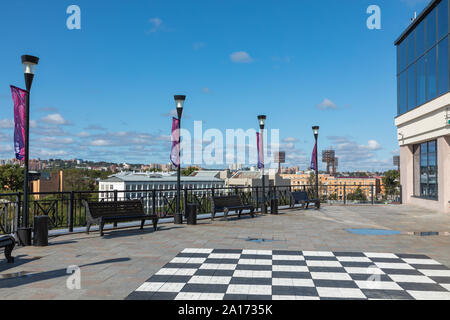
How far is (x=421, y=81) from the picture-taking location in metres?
19.7

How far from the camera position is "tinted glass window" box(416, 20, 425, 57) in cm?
1948

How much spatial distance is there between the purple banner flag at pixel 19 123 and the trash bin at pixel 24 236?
5.43ft

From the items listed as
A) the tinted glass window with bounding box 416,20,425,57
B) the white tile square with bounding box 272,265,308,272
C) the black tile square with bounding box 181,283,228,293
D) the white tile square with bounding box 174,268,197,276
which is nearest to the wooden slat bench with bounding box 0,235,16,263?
the white tile square with bounding box 174,268,197,276

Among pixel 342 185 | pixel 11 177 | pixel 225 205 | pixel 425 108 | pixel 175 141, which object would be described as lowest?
pixel 225 205

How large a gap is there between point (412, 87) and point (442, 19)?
4595mm

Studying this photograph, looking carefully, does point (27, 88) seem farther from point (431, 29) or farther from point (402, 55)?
point (402, 55)

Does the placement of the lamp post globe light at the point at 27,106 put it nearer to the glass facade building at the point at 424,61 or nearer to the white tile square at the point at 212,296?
the white tile square at the point at 212,296

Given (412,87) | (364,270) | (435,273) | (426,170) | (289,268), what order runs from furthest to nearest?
(412,87) → (426,170) → (289,268) → (364,270) → (435,273)

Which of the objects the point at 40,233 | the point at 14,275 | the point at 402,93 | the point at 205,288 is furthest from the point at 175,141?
the point at 402,93

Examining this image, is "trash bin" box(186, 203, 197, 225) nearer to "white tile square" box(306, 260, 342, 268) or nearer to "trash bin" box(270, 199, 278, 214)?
"trash bin" box(270, 199, 278, 214)

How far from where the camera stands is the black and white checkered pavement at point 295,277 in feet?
16.2

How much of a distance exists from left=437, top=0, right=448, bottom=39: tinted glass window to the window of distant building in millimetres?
5372
